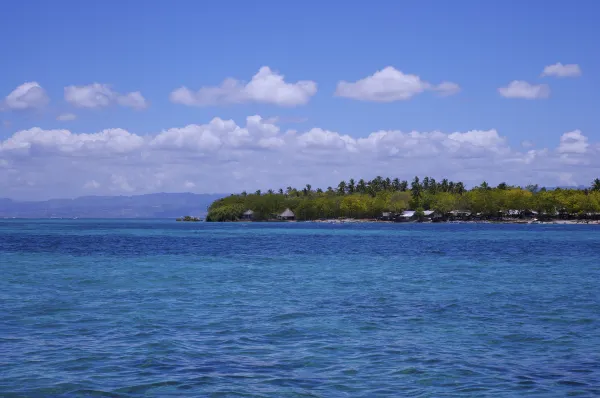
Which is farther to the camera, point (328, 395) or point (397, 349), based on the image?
point (397, 349)

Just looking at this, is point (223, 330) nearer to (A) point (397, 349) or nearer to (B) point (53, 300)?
(A) point (397, 349)

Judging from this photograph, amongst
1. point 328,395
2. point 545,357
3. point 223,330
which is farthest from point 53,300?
point 545,357

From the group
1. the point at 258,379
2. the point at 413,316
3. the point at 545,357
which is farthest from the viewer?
the point at 413,316

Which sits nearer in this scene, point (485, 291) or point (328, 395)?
point (328, 395)

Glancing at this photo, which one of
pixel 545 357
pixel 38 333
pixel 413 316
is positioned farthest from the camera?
pixel 413 316

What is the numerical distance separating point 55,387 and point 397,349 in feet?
31.7

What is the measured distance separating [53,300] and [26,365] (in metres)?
13.6

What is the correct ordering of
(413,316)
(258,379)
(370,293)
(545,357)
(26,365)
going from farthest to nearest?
(370,293)
(413,316)
(545,357)
(26,365)
(258,379)

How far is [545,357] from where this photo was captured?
18203 millimetres

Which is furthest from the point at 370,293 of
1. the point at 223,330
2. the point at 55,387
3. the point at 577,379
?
the point at 55,387

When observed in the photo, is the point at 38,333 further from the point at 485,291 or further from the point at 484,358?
the point at 485,291

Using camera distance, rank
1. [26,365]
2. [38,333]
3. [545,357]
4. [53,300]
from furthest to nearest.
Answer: [53,300] → [38,333] → [545,357] → [26,365]

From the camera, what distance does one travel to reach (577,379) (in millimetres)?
15750

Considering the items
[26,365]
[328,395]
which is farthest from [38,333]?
[328,395]
